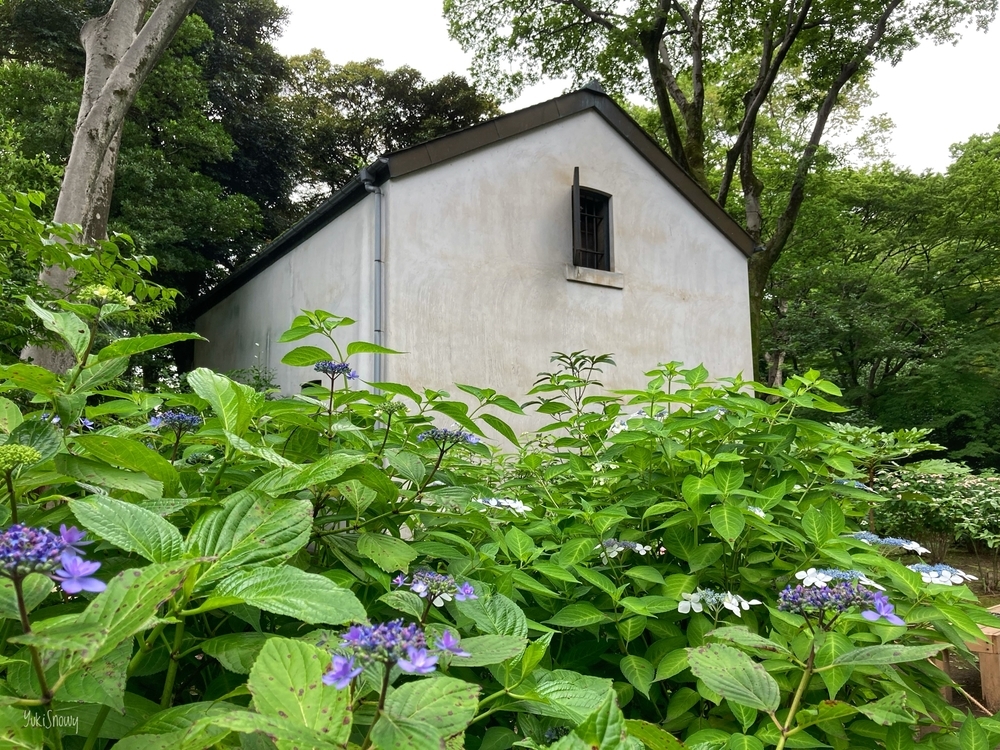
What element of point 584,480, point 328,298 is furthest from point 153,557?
point 328,298

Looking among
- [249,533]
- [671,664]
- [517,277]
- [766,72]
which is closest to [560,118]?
[517,277]

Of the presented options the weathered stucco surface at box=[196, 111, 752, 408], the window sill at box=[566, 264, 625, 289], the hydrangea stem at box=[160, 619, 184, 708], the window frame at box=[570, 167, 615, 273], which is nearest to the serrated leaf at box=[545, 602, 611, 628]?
the hydrangea stem at box=[160, 619, 184, 708]

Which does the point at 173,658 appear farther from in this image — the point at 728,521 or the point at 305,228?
Answer: the point at 305,228

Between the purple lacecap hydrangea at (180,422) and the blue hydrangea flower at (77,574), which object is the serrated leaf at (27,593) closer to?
the blue hydrangea flower at (77,574)

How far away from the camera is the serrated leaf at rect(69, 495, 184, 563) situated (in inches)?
25.0

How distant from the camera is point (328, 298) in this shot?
744 centimetres

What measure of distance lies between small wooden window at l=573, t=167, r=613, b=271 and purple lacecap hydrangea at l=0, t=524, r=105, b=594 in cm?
A: 800

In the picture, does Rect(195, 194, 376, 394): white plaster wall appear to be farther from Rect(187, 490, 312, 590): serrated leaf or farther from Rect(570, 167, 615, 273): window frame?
Rect(187, 490, 312, 590): serrated leaf

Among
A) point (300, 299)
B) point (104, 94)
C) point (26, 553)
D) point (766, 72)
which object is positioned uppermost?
point (766, 72)

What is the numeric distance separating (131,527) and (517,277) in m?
7.15

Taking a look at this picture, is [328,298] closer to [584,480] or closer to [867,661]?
[584,480]

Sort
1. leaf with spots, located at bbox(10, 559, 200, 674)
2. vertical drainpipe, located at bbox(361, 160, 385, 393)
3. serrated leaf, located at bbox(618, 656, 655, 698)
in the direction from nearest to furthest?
leaf with spots, located at bbox(10, 559, 200, 674) < serrated leaf, located at bbox(618, 656, 655, 698) < vertical drainpipe, located at bbox(361, 160, 385, 393)

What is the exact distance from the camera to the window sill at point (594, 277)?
8023mm

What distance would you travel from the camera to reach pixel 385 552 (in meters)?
0.89
